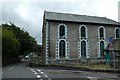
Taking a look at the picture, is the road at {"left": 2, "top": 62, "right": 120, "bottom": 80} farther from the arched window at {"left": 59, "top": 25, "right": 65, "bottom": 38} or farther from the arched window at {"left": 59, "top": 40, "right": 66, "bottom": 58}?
the arched window at {"left": 59, "top": 25, "right": 65, "bottom": 38}

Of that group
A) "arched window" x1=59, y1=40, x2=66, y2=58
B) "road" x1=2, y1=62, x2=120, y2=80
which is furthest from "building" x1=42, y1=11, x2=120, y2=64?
"road" x1=2, y1=62, x2=120, y2=80

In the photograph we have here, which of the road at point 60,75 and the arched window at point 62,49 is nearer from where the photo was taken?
the road at point 60,75

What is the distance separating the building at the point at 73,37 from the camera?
115 ft

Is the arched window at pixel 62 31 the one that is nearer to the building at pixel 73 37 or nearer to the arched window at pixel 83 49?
the building at pixel 73 37

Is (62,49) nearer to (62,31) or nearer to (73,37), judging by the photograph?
(73,37)

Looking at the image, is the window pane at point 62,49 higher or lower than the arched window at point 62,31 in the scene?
lower

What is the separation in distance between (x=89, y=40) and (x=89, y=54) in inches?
93.0

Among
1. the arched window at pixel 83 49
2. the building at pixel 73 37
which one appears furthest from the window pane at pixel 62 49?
the arched window at pixel 83 49

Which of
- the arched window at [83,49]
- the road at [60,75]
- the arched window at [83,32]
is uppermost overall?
the arched window at [83,32]

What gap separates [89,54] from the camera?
36.9m

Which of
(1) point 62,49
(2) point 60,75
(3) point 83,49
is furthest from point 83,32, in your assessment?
(2) point 60,75

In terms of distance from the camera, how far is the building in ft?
115

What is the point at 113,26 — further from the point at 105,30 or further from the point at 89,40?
the point at 89,40

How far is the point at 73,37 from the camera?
36156 mm
